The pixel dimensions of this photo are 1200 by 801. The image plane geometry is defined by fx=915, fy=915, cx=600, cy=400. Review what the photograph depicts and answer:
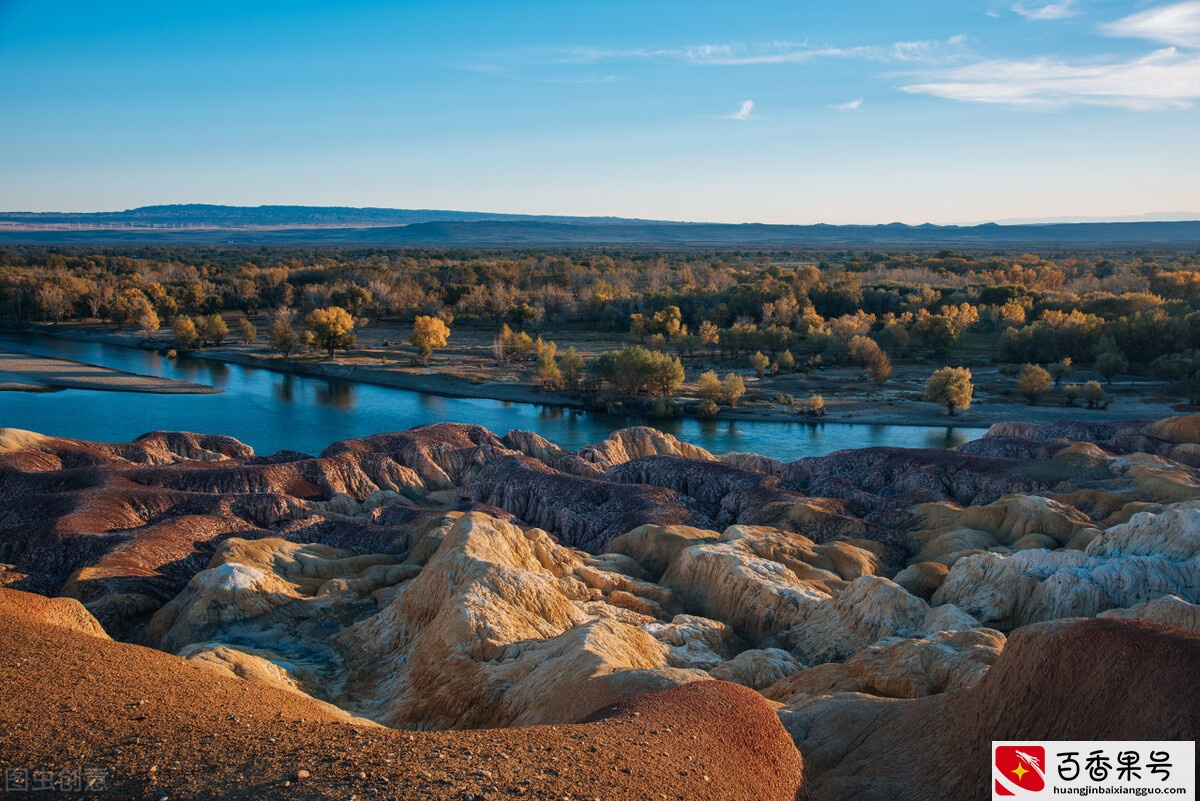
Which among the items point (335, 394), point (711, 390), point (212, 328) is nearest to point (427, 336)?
point (335, 394)

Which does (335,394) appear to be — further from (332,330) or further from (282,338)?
(282,338)

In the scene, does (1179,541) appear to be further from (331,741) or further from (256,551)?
(256,551)

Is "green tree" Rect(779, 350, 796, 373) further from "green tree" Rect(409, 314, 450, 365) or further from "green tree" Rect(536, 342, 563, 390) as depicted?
"green tree" Rect(409, 314, 450, 365)

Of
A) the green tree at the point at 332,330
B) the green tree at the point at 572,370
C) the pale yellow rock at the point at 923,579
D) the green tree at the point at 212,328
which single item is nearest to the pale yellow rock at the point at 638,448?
the pale yellow rock at the point at 923,579

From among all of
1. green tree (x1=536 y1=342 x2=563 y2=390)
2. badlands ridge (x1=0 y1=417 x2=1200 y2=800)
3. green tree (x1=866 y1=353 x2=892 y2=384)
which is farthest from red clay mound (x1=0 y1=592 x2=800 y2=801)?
green tree (x1=866 y1=353 x2=892 y2=384)

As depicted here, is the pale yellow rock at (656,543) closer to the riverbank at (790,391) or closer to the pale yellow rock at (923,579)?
the pale yellow rock at (923,579)
